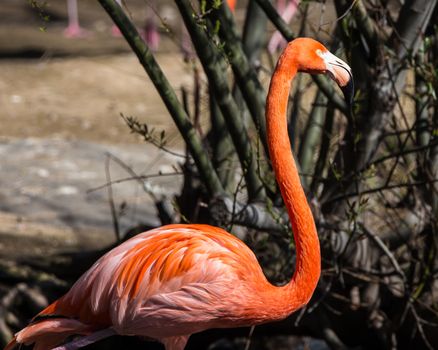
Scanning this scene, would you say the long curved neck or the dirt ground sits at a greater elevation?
the long curved neck

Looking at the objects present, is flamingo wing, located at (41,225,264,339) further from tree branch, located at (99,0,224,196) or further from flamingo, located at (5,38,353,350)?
tree branch, located at (99,0,224,196)

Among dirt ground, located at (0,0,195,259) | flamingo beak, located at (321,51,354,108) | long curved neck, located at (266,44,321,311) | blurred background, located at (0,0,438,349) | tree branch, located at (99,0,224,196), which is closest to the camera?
flamingo beak, located at (321,51,354,108)

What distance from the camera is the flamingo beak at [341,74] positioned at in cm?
268

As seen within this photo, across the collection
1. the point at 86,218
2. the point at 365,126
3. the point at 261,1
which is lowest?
the point at 86,218

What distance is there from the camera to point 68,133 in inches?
299

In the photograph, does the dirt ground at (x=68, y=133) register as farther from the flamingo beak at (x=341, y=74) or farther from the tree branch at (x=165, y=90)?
the flamingo beak at (x=341, y=74)

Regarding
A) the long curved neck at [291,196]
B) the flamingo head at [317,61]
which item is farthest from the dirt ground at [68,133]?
the flamingo head at [317,61]

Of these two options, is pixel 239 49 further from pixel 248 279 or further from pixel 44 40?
pixel 44 40

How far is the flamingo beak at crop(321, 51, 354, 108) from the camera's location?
268cm

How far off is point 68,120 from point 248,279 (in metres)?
5.29

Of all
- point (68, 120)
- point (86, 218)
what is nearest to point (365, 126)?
point (86, 218)

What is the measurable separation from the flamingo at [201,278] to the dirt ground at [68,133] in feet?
2.40

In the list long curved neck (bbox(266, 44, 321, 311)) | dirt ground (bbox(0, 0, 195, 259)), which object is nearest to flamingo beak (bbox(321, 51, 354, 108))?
long curved neck (bbox(266, 44, 321, 311))

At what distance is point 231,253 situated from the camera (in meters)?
3.00
